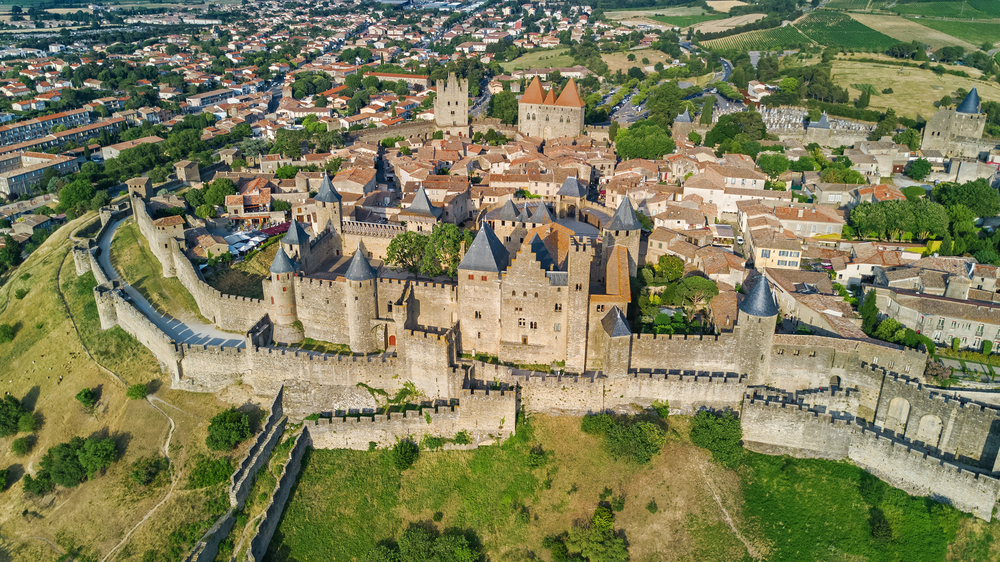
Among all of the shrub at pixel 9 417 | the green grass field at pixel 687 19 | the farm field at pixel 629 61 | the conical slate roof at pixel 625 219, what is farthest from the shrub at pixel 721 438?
the green grass field at pixel 687 19

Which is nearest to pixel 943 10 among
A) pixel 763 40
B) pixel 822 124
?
pixel 763 40

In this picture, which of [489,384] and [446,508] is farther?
[489,384]

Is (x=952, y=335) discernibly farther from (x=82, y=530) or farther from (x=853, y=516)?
(x=82, y=530)

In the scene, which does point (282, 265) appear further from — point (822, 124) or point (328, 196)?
point (822, 124)

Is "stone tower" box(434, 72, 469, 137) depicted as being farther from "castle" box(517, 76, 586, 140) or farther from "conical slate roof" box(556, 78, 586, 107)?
"conical slate roof" box(556, 78, 586, 107)

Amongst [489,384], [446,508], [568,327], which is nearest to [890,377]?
[568,327]

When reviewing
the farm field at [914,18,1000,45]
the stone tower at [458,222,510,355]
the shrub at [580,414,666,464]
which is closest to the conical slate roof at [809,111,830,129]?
the stone tower at [458,222,510,355]
